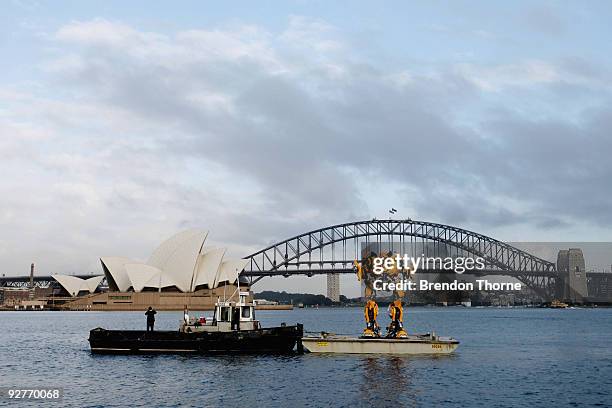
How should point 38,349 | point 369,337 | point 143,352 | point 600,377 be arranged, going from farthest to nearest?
point 38,349 < point 143,352 < point 369,337 < point 600,377

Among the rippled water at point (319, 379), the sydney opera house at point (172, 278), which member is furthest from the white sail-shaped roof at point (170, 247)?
the rippled water at point (319, 379)

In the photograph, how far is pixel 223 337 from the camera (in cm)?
5138

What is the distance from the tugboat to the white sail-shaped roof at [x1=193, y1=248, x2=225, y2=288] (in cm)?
13368

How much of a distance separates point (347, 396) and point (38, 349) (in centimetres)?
3974

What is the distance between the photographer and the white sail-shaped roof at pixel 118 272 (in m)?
195

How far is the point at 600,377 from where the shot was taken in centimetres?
4375

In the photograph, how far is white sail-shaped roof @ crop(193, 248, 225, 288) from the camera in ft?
617

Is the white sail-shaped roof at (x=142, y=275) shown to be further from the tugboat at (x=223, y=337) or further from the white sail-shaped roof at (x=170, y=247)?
the tugboat at (x=223, y=337)

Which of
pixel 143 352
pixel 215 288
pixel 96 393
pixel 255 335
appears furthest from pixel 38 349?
pixel 215 288

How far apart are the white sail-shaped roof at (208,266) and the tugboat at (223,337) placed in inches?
5263

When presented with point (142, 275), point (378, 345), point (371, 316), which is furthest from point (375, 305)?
point (142, 275)

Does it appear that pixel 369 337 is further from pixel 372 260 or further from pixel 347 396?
pixel 347 396

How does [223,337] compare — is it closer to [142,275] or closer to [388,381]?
[388,381]

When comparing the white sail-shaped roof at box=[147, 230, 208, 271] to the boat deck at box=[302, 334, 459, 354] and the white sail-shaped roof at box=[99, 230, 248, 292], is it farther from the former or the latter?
the boat deck at box=[302, 334, 459, 354]
